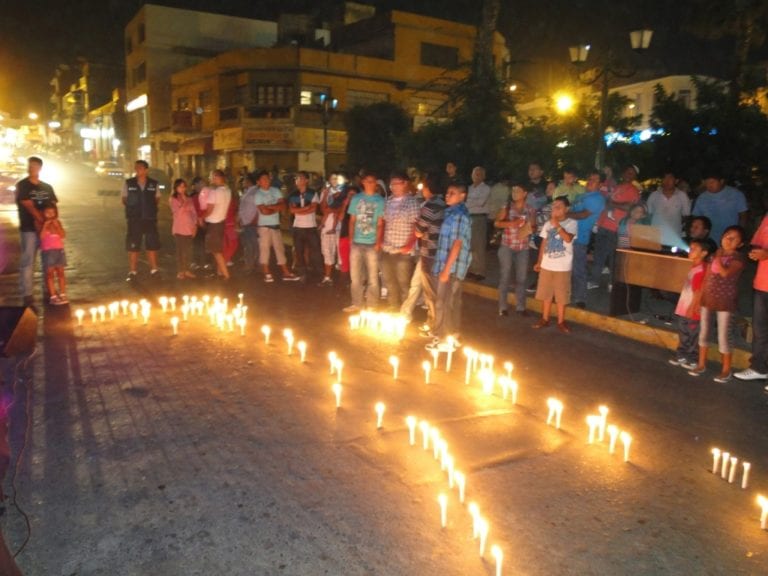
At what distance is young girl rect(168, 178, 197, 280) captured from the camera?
11.9 metres

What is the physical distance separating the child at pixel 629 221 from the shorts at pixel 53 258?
28.9ft

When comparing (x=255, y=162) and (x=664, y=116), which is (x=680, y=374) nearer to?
(x=664, y=116)

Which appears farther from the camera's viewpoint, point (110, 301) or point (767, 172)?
point (767, 172)

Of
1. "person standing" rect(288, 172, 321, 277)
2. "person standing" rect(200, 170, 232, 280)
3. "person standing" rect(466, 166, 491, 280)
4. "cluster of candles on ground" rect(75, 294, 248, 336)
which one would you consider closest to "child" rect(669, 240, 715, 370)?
"person standing" rect(466, 166, 491, 280)

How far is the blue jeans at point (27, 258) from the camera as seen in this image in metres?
9.91

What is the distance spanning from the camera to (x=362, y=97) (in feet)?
135

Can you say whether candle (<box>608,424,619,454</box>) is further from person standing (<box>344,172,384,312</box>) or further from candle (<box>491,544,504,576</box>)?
person standing (<box>344,172,384,312</box>)

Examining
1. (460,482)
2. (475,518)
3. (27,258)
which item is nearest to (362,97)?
(27,258)

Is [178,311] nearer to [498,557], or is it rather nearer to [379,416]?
[379,416]

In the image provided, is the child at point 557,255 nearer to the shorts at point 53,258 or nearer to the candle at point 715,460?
the candle at point 715,460

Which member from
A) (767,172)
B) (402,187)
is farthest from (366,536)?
(767,172)

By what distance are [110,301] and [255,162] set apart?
1209 inches

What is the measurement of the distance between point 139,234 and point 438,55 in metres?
35.5

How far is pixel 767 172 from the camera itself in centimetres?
1255
